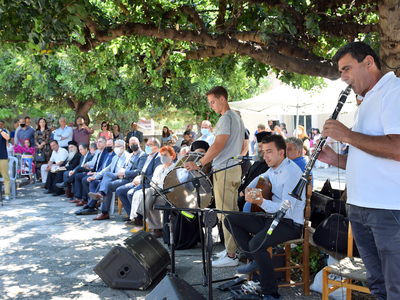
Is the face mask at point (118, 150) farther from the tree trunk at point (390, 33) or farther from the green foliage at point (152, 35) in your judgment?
the tree trunk at point (390, 33)

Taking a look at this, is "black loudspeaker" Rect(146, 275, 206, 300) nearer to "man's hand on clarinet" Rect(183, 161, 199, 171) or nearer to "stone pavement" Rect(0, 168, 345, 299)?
"stone pavement" Rect(0, 168, 345, 299)

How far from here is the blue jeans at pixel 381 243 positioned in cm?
235

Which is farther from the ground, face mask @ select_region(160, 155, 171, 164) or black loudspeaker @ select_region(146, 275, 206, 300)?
face mask @ select_region(160, 155, 171, 164)

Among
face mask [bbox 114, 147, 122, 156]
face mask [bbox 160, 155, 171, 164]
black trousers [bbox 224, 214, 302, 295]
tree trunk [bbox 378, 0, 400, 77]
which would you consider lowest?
black trousers [bbox 224, 214, 302, 295]

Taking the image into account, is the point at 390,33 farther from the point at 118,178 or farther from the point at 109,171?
the point at 109,171

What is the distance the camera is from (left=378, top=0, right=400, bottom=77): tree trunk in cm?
425

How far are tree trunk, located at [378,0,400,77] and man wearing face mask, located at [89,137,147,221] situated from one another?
16.2 feet

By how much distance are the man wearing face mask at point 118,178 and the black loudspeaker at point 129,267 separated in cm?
352

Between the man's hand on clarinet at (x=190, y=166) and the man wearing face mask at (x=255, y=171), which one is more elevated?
the man's hand on clarinet at (x=190, y=166)

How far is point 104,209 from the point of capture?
8.29m

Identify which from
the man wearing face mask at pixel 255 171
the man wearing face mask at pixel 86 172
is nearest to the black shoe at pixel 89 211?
the man wearing face mask at pixel 86 172

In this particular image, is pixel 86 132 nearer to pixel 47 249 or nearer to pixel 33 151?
pixel 33 151

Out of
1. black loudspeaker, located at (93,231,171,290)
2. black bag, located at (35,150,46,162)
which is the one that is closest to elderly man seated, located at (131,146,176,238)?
black loudspeaker, located at (93,231,171,290)

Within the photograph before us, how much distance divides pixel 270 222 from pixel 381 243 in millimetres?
1698
